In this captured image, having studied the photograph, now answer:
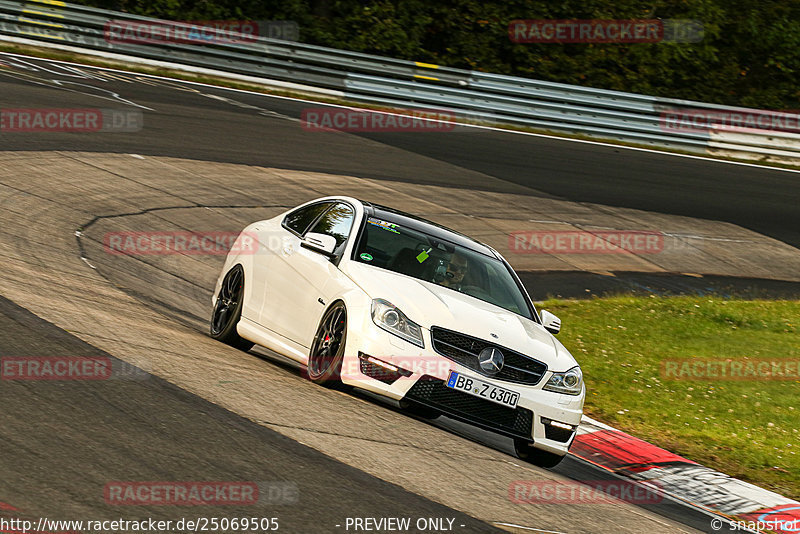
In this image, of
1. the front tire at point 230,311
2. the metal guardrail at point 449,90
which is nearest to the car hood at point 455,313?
the front tire at point 230,311

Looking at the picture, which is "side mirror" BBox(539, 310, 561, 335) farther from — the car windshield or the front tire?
the front tire

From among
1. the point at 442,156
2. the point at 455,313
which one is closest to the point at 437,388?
the point at 455,313

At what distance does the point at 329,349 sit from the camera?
26.8 ft

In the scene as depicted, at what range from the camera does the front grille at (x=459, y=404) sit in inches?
299

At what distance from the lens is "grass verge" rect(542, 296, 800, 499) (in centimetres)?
962

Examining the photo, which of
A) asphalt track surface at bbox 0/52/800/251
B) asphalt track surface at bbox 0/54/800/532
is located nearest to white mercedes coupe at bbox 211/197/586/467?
asphalt track surface at bbox 0/54/800/532

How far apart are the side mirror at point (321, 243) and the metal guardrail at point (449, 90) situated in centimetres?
1886

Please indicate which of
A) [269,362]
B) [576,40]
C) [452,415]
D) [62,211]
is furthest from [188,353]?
[576,40]

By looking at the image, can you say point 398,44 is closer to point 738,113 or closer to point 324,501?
point 738,113

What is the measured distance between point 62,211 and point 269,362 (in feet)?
17.7

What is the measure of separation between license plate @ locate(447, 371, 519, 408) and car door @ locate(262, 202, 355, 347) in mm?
1375

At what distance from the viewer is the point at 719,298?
16.9 meters

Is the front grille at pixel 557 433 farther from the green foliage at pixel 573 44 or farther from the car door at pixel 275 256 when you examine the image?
the green foliage at pixel 573 44

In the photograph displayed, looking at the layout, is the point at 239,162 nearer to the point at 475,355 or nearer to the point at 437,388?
the point at 475,355
